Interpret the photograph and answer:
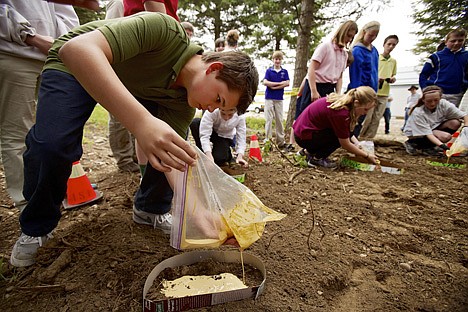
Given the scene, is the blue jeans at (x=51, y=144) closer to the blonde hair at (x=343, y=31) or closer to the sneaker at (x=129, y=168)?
the sneaker at (x=129, y=168)

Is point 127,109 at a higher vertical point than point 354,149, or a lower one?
higher

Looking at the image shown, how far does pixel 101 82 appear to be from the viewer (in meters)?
0.76

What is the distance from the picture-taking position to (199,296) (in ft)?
3.08

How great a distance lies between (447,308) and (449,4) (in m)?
1.14

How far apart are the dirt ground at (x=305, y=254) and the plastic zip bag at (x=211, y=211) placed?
26 centimetres

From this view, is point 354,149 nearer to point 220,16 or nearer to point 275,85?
point 275,85

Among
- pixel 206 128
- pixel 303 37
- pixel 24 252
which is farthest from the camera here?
pixel 303 37

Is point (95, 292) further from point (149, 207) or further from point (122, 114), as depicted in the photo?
point (122, 114)

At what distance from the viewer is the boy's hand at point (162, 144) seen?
29.0 inches

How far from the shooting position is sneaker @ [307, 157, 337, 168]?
3.08 metres

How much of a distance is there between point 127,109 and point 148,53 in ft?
1.40

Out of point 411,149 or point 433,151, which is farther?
point 411,149

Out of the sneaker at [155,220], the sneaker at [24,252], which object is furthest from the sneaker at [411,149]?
the sneaker at [24,252]

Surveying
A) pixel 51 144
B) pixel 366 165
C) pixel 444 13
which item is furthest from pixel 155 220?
pixel 366 165
